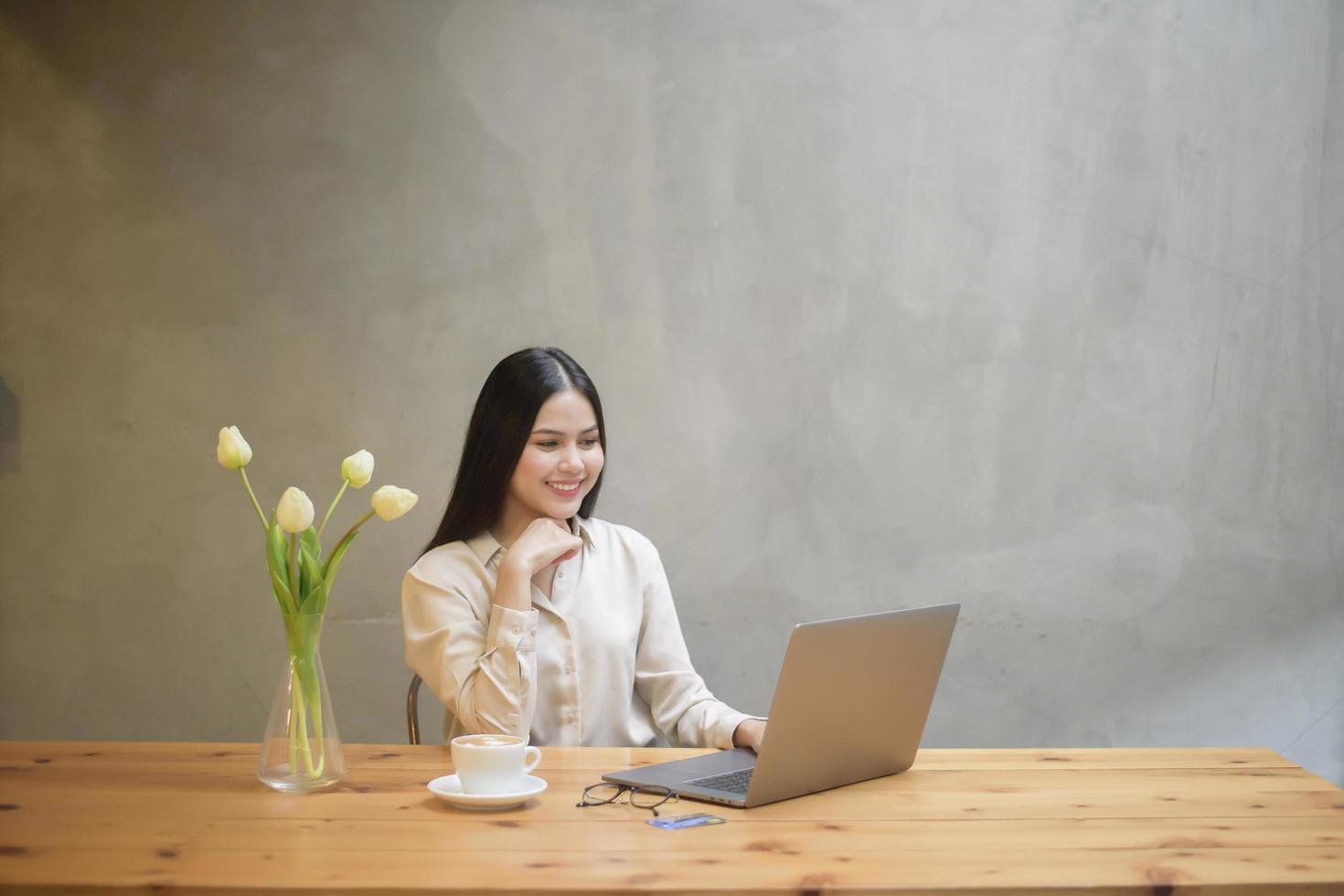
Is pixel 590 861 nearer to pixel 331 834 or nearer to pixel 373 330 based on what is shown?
pixel 331 834

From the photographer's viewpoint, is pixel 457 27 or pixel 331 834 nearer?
pixel 331 834

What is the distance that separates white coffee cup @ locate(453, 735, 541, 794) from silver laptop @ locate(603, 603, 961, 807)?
0.49ft

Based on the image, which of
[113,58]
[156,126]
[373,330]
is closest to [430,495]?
[373,330]

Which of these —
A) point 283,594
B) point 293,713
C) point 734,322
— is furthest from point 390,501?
point 734,322

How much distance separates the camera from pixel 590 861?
1.28m

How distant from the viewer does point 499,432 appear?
2.22 metres

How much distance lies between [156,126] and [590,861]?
2.41m

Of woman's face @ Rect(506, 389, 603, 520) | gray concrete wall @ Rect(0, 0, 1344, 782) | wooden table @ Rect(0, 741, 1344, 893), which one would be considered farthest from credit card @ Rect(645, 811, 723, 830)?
gray concrete wall @ Rect(0, 0, 1344, 782)

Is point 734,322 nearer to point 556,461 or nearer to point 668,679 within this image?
point 556,461

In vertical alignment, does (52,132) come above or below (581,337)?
above

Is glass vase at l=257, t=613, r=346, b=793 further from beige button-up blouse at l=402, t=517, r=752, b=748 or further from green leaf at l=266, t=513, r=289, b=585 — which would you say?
beige button-up blouse at l=402, t=517, r=752, b=748

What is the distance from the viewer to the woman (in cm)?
208

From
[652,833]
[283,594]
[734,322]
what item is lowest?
[652,833]

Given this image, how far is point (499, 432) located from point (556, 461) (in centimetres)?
12
